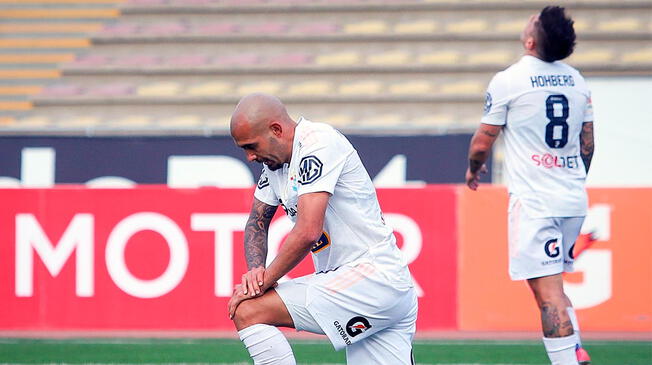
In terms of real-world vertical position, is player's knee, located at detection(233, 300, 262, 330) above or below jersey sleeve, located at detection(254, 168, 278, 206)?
below

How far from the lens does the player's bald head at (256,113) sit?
148 inches

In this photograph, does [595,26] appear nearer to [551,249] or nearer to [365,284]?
[551,249]

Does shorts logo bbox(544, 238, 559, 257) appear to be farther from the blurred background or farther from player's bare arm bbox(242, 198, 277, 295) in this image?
the blurred background

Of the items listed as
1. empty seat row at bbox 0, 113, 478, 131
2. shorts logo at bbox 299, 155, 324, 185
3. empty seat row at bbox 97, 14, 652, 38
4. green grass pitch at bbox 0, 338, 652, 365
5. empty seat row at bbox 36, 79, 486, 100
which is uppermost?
empty seat row at bbox 97, 14, 652, 38

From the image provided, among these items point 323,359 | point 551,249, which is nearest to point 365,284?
point 551,249

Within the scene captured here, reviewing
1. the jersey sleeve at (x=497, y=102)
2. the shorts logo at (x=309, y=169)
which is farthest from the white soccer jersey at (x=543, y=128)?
the shorts logo at (x=309, y=169)

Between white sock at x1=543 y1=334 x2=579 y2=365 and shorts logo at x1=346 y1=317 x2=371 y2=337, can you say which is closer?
shorts logo at x1=346 y1=317 x2=371 y2=337

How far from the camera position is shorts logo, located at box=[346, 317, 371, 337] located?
391 centimetres

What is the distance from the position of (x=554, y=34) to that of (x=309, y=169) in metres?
1.59

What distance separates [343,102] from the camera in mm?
13852

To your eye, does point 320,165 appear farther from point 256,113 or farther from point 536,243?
point 536,243

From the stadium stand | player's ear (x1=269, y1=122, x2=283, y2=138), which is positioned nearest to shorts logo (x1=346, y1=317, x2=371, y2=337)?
player's ear (x1=269, y1=122, x2=283, y2=138)

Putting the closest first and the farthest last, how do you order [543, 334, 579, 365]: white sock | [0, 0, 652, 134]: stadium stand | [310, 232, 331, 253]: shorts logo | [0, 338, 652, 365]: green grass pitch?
1. [310, 232, 331, 253]: shorts logo
2. [543, 334, 579, 365]: white sock
3. [0, 338, 652, 365]: green grass pitch
4. [0, 0, 652, 134]: stadium stand

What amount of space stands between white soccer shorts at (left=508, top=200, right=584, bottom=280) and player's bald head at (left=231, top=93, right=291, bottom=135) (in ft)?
4.92
